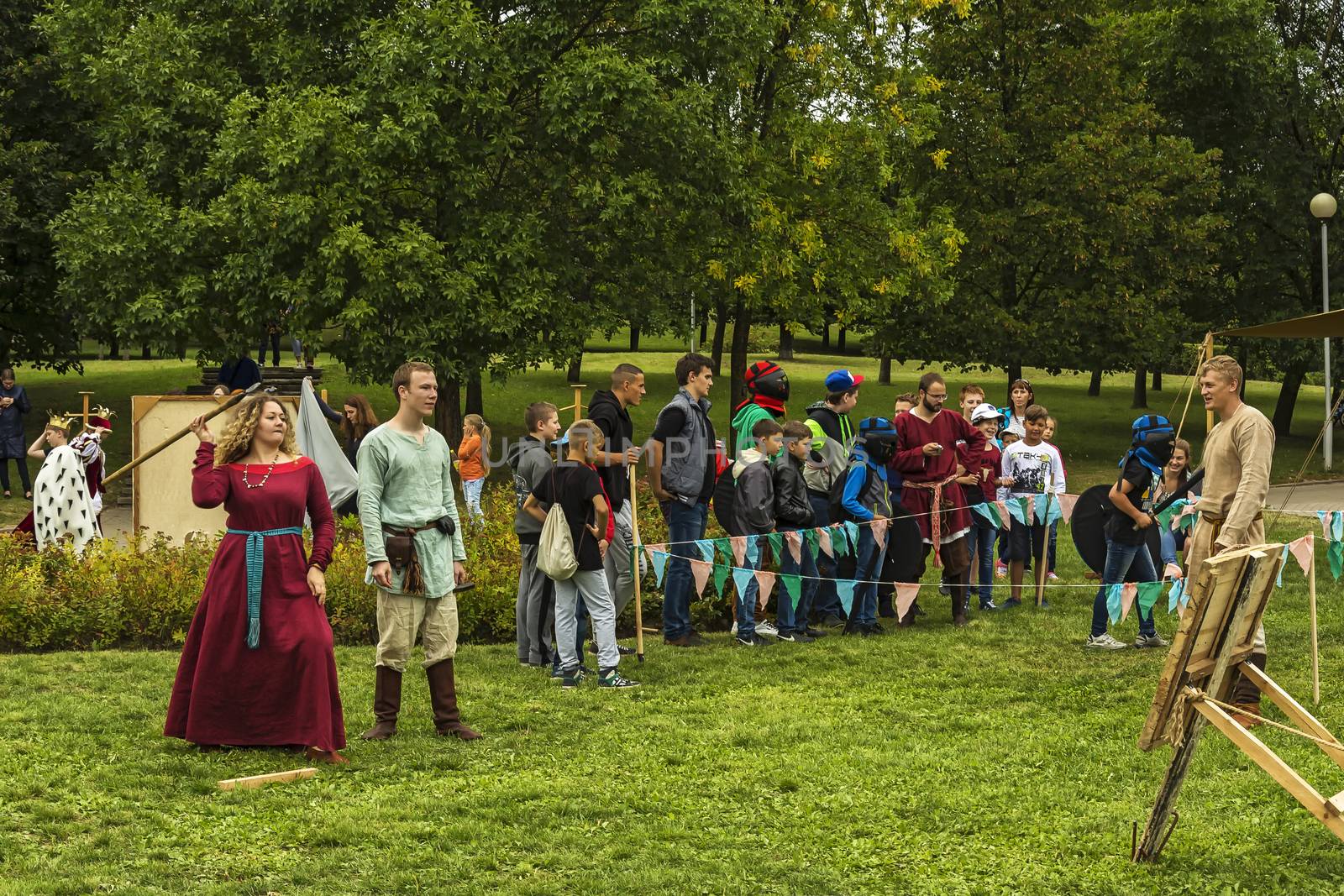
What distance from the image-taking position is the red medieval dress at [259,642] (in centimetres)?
725

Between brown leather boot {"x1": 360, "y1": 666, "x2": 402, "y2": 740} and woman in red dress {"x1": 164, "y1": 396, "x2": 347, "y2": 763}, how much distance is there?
0.38 meters

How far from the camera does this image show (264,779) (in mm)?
6844

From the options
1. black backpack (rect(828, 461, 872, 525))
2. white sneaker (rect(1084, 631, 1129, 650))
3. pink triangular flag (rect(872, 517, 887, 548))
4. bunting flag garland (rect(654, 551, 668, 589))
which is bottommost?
white sneaker (rect(1084, 631, 1129, 650))

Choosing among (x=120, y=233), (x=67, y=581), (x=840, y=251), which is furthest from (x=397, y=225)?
(x=67, y=581)

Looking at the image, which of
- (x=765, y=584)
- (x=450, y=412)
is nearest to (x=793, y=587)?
(x=765, y=584)

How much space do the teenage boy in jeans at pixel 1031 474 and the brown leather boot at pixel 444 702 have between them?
20.5 feet

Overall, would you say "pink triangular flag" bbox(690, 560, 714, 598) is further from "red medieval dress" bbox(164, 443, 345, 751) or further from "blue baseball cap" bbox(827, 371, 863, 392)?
"red medieval dress" bbox(164, 443, 345, 751)

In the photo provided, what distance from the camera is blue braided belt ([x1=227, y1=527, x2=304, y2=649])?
7.21 meters

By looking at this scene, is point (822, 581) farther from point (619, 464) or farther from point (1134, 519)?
point (619, 464)

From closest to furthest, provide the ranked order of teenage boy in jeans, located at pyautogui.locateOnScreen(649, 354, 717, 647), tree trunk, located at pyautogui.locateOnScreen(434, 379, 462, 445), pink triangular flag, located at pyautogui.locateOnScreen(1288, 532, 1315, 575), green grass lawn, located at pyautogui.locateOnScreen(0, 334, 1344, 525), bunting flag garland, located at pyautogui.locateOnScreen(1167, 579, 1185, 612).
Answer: pink triangular flag, located at pyautogui.locateOnScreen(1288, 532, 1315, 575) < bunting flag garland, located at pyautogui.locateOnScreen(1167, 579, 1185, 612) < teenage boy in jeans, located at pyautogui.locateOnScreen(649, 354, 717, 647) < tree trunk, located at pyautogui.locateOnScreen(434, 379, 462, 445) < green grass lawn, located at pyautogui.locateOnScreen(0, 334, 1344, 525)

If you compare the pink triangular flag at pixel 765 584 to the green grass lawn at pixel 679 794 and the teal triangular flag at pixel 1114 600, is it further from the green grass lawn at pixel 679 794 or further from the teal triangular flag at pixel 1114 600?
the teal triangular flag at pixel 1114 600

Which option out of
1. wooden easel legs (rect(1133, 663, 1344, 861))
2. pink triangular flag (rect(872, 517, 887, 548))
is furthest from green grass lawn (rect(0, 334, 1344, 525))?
wooden easel legs (rect(1133, 663, 1344, 861))

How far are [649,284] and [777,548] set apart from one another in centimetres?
1596

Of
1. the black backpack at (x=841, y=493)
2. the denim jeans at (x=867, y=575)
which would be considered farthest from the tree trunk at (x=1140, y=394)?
the denim jeans at (x=867, y=575)
